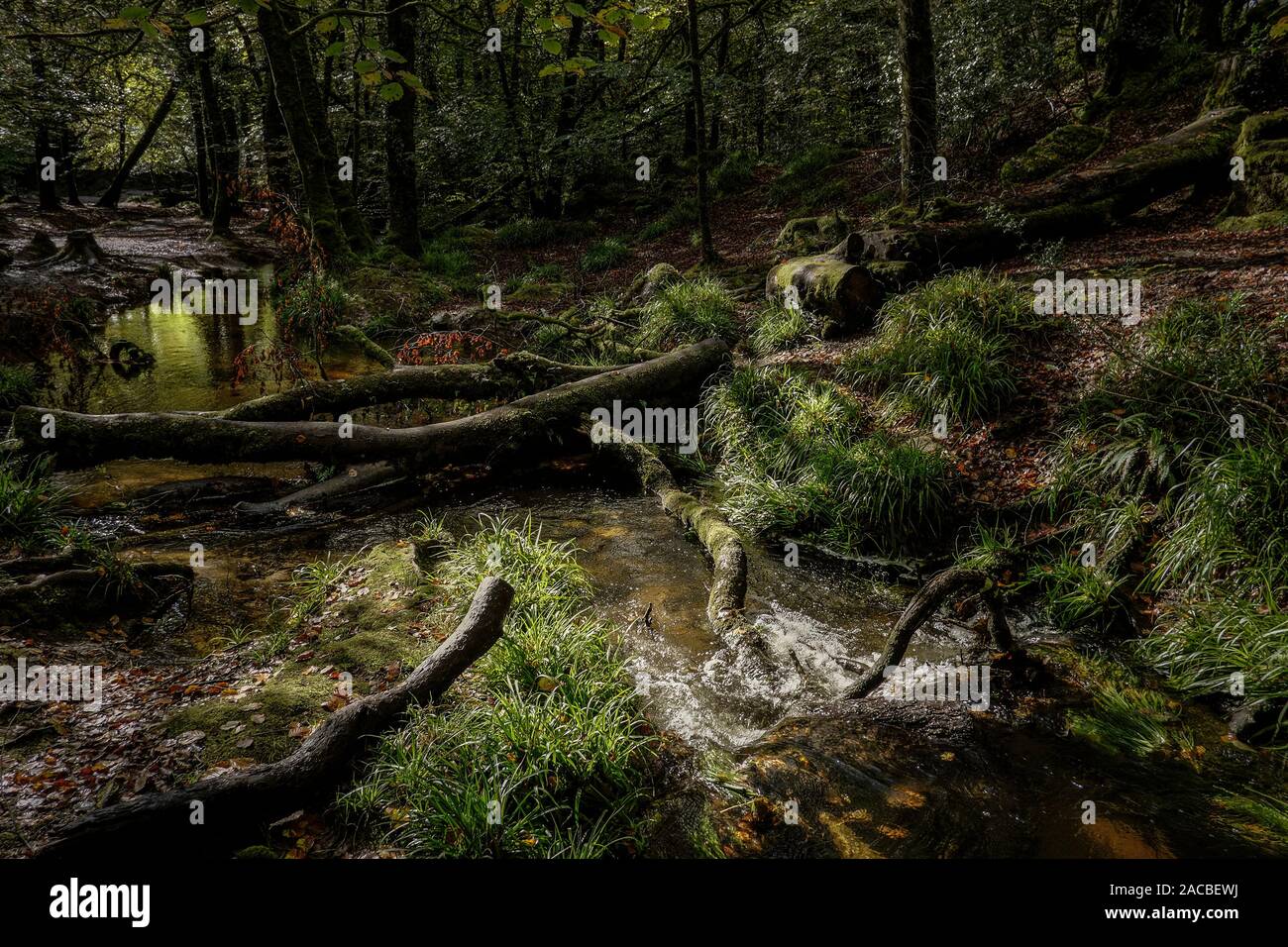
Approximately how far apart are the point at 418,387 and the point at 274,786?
5.33m

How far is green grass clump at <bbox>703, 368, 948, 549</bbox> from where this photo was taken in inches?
208

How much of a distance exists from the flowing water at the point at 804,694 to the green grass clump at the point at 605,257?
942cm

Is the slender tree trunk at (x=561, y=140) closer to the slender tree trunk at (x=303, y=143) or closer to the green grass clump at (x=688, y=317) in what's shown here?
the slender tree trunk at (x=303, y=143)

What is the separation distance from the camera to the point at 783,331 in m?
8.18

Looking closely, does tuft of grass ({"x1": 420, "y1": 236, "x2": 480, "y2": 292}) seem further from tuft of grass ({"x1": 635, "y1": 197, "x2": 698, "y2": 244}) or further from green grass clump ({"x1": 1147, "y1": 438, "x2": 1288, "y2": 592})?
green grass clump ({"x1": 1147, "y1": 438, "x2": 1288, "y2": 592})

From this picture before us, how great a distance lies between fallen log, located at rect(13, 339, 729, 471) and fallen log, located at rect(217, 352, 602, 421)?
37cm

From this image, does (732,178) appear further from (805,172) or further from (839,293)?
(839,293)

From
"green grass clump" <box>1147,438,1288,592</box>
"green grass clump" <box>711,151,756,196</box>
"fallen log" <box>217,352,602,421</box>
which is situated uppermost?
"green grass clump" <box>711,151,756,196</box>

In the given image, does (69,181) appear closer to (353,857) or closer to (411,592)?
(411,592)

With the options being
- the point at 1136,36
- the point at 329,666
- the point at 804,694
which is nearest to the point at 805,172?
the point at 1136,36

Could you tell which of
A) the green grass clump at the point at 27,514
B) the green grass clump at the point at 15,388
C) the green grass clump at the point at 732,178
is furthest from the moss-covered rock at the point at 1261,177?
the green grass clump at the point at 15,388

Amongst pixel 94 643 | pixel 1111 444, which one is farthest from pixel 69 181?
pixel 1111 444

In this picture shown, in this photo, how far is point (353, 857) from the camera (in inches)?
97.2

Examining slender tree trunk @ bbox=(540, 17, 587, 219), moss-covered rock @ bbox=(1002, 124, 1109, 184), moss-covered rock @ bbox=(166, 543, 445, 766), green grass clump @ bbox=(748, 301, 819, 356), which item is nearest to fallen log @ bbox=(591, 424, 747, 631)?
moss-covered rock @ bbox=(166, 543, 445, 766)
